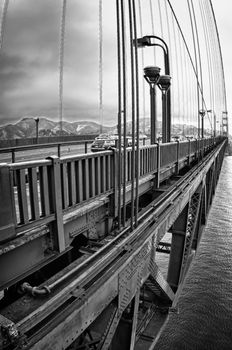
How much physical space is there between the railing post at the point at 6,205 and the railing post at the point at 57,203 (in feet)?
1.75

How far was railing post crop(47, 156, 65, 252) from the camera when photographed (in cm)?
284

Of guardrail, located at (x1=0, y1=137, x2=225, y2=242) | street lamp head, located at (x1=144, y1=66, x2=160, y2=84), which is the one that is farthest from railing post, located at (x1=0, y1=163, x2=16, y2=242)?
street lamp head, located at (x1=144, y1=66, x2=160, y2=84)

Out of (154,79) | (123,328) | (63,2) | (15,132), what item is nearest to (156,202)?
(123,328)

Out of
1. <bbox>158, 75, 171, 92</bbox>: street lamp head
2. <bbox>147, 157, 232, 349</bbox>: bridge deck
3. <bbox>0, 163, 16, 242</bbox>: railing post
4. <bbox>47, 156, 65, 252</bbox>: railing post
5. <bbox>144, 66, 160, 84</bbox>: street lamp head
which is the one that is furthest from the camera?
<bbox>147, 157, 232, 349</bbox>: bridge deck

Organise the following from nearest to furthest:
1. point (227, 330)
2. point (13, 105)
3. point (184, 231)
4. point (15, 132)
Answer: point (13, 105) < point (15, 132) < point (184, 231) < point (227, 330)

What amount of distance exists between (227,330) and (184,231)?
18.6 feet

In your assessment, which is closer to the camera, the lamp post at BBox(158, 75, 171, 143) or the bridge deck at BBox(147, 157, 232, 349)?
the lamp post at BBox(158, 75, 171, 143)

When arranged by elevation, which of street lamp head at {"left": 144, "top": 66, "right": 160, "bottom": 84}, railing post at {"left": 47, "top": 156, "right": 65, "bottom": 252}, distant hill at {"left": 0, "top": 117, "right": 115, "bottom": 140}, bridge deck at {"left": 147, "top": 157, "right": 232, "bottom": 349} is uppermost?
street lamp head at {"left": 144, "top": 66, "right": 160, "bottom": 84}

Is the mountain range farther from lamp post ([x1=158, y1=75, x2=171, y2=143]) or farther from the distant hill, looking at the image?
lamp post ([x1=158, y1=75, x2=171, y2=143])

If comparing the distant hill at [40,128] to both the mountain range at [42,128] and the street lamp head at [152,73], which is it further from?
the street lamp head at [152,73]

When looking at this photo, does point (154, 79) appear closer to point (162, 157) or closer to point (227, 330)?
point (162, 157)

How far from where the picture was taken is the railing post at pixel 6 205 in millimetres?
2301

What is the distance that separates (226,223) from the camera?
24.3 m

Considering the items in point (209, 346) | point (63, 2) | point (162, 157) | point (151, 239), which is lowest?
point (209, 346)
